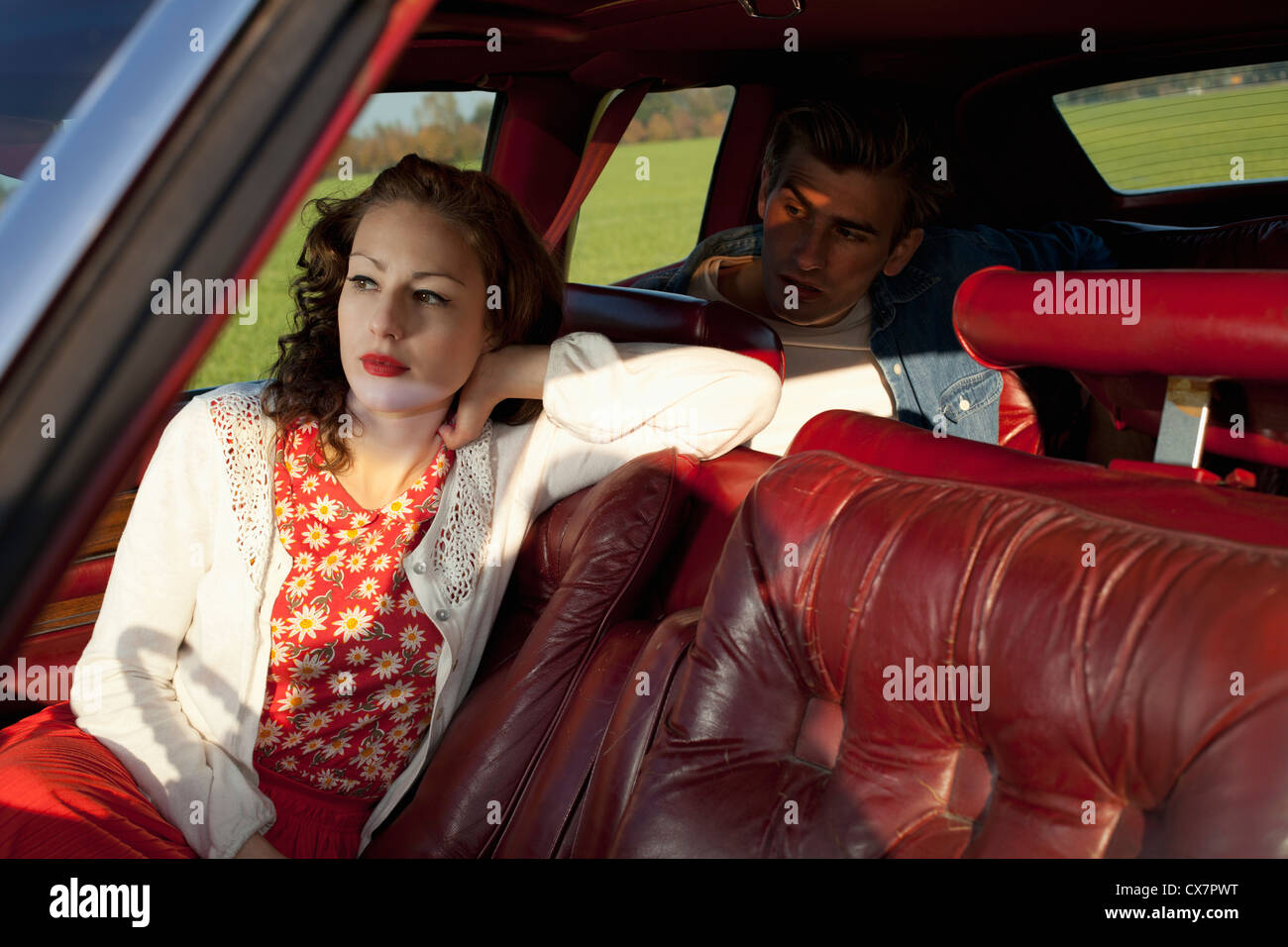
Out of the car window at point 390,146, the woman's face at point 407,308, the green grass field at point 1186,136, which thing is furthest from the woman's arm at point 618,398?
the green grass field at point 1186,136

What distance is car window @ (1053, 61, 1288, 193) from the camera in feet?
9.77

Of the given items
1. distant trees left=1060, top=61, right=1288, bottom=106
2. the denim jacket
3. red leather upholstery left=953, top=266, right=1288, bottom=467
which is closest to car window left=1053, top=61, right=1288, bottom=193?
distant trees left=1060, top=61, right=1288, bottom=106

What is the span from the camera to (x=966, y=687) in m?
1.21

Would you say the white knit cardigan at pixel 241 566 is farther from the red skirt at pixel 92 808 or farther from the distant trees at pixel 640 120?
the distant trees at pixel 640 120

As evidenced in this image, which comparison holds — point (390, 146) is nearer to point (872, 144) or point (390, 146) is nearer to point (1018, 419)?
point (872, 144)

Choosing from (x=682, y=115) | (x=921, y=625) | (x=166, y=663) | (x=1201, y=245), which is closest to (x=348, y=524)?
(x=166, y=663)

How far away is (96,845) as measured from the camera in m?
1.46

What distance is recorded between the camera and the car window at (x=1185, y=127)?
298 cm

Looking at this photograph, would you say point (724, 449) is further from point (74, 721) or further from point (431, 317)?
point (74, 721)

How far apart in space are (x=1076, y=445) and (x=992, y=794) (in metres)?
1.44

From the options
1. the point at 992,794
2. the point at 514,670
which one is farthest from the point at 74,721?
the point at 992,794

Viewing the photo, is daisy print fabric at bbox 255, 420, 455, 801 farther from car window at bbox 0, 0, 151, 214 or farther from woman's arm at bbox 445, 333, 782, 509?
car window at bbox 0, 0, 151, 214

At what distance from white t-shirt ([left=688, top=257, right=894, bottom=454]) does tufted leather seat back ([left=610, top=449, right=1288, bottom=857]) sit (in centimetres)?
114

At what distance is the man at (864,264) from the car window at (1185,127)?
Result: 1.94 feet
